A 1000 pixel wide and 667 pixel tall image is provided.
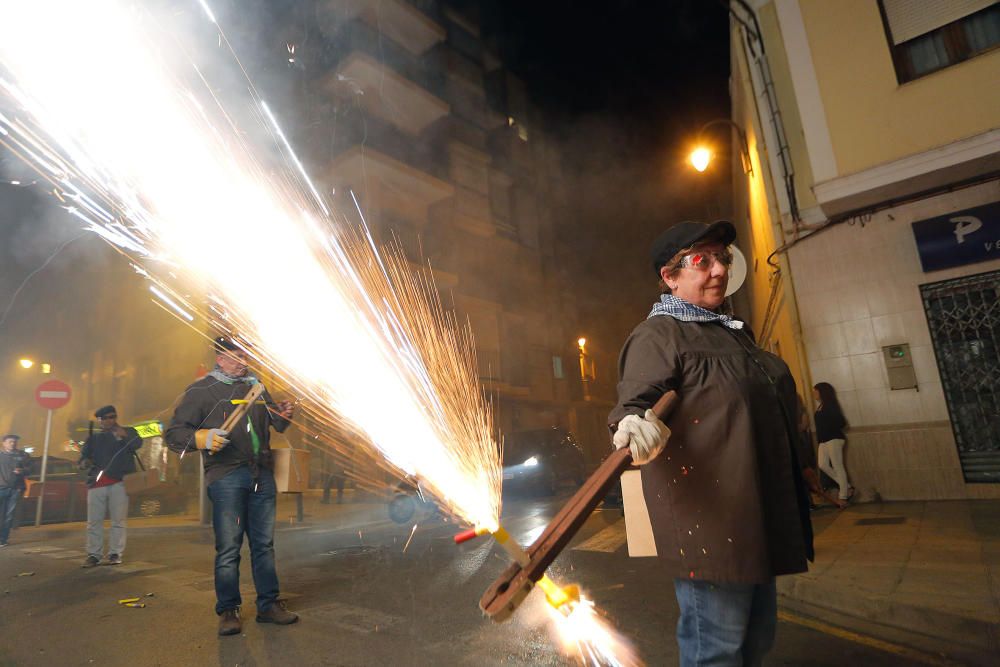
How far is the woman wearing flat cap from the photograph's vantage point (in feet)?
5.92

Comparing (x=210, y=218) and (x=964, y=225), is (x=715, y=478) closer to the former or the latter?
(x=210, y=218)

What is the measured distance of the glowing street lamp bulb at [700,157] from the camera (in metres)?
9.82

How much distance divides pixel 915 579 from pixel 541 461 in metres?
9.23

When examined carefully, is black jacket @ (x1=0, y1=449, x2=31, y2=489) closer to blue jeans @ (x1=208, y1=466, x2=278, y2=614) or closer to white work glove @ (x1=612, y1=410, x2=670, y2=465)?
blue jeans @ (x1=208, y1=466, x2=278, y2=614)

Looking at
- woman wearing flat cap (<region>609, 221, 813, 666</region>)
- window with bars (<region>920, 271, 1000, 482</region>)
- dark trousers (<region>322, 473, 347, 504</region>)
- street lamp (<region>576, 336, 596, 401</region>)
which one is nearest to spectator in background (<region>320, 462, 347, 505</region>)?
dark trousers (<region>322, 473, 347, 504</region>)

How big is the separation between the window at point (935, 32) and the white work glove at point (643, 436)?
9171 millimetres

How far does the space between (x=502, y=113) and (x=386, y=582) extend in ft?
85.2

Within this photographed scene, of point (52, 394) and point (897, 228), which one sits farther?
point (52, 394)

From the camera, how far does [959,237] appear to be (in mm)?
7543

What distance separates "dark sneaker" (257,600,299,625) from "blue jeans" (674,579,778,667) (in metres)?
3.02

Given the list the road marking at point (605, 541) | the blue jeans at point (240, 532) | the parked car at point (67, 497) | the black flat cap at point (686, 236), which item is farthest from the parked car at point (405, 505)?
the black flat cap at point (686, 236)

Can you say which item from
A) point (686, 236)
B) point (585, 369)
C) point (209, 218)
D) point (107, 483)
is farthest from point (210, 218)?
point (585, 369)

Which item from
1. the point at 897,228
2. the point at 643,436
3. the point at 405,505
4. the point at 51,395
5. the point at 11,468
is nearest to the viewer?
the point at 643,436

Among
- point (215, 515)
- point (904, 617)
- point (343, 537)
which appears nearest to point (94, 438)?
point (343, 537)
